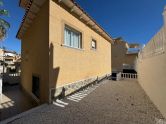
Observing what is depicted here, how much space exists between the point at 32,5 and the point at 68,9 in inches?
76.0

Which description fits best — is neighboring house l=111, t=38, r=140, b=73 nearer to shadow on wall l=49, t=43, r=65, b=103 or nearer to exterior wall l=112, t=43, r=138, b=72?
exterior wall l=112, t=43, r=138, b=72

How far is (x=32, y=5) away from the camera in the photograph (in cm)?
596

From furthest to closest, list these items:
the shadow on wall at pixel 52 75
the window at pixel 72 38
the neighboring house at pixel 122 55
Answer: the neighboring house at pixel 122 55 < the window at pixel 72 38 < the shadow on wall at pixel 52 75

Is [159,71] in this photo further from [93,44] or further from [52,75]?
[93,44]

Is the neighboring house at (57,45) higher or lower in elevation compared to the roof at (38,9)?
lower

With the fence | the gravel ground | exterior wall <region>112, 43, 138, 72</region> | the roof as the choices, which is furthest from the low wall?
exterior wall <region>112, 43, 138, 72</region>

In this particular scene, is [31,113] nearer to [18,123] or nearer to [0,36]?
[18,123]

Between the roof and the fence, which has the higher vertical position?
the roof

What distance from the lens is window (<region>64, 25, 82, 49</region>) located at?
22.1 ft

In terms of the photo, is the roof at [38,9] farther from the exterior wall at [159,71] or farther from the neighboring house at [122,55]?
the neighboring house at [122,55]

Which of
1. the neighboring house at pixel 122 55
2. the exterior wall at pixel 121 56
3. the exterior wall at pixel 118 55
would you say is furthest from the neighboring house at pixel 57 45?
the exterior wall at pixel 121 56

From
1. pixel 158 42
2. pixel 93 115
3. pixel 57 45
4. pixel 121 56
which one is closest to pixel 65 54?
pixel 57 45

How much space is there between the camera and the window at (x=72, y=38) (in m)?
6.74

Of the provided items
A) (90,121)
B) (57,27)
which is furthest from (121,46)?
(90,121)
